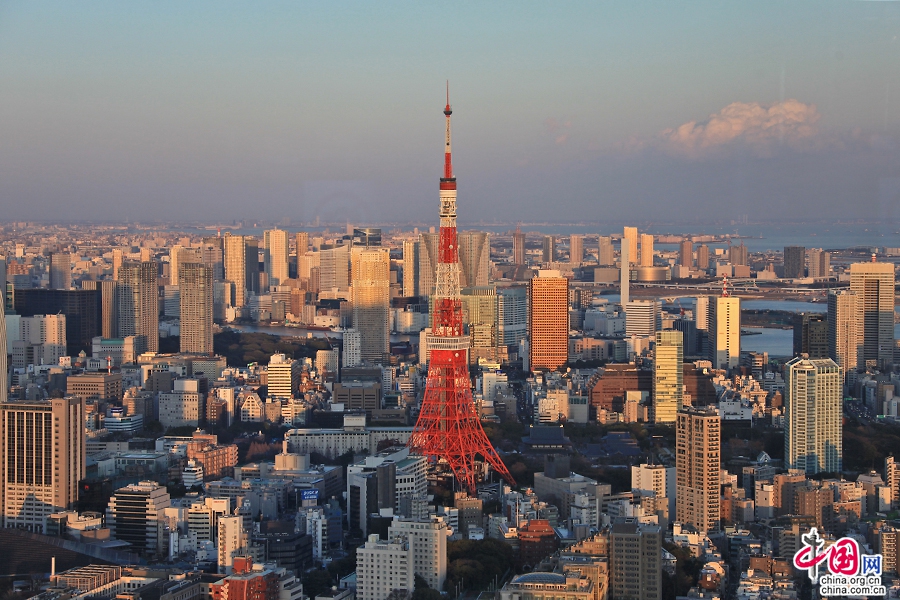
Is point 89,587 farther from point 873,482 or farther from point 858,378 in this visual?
point 858,378

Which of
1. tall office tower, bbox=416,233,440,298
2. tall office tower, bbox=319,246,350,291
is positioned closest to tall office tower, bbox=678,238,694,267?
tall office tower, bbox=416,233,440,298

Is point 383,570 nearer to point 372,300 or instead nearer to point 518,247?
point 518,247

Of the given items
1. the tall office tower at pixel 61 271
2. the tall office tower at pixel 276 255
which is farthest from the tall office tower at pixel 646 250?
the tall office tower at pixel 61 271

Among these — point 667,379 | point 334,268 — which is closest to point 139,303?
point 334,268

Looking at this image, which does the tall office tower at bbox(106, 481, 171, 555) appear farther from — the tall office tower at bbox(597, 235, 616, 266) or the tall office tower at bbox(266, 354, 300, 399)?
the tall office tower at bbox(597, 235, 616, 266)

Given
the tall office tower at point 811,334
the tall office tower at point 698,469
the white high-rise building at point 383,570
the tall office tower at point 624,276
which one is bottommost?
the white high-rise building at point 383,570

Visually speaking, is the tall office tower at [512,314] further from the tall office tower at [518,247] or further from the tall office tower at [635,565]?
the tall office tower at [635,565]
